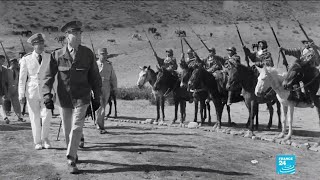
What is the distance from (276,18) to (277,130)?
232ft

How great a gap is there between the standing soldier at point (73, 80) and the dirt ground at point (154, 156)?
2.38 ft

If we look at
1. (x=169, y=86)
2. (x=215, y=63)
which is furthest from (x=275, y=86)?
(x=169, y=86)

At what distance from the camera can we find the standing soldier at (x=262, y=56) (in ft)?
42.3

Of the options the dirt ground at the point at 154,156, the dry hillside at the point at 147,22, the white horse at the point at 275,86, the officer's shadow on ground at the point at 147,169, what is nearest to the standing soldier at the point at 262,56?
the white horse at the point at 275,86

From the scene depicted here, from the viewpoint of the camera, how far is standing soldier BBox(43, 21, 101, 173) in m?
7.12

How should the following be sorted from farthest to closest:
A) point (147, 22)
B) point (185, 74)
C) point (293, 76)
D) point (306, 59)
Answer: point (147, 22), point (185, 74), point (306, 59), point (293, 76)

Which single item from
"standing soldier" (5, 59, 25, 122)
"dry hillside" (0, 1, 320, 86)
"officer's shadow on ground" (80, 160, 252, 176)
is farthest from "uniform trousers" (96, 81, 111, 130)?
"dry hillside" (0, 1, 320, 86)

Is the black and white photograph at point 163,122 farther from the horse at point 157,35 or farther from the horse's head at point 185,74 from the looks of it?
the horse at point 157,35

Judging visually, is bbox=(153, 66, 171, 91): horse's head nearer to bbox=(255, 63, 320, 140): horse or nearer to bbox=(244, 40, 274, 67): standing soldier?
bbox=(244, 40, 274, 67): standing soldier

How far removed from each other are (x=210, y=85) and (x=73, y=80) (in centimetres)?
758

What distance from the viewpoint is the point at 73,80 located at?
7.16 metres

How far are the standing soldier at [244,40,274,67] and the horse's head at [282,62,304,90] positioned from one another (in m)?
1.62

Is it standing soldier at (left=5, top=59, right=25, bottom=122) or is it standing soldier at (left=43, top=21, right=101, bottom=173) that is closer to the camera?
standing soldier at (left=43, top=21, right=101, bottom=173)

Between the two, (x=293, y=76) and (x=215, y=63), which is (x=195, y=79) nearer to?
(x=215, y=63)
